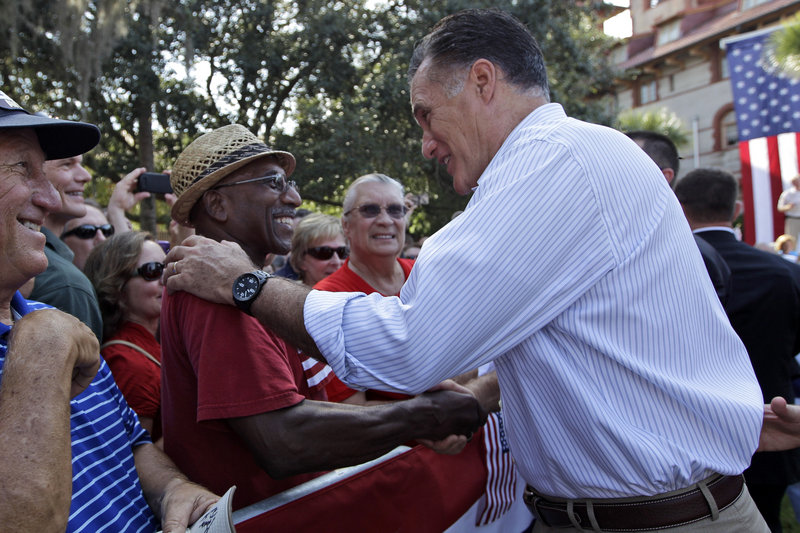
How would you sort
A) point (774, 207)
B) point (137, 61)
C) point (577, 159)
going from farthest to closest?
point (137, 61), point (774, 207), point (577, 159)

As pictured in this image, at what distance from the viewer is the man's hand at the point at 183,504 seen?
177 cm

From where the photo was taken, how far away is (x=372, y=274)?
4.05 metres

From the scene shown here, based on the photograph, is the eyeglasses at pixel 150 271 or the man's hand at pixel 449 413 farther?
the eyeglasses at pixel 150 271

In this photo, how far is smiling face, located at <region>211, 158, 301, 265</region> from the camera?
8.00 ft

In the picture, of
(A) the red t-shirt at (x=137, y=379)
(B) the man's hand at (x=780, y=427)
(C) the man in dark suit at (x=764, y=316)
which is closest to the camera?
(B) the man's hand at (x=780, y=427)

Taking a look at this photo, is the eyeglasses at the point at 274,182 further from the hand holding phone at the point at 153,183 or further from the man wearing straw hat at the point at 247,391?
the hand holding phone at the point at 153,183

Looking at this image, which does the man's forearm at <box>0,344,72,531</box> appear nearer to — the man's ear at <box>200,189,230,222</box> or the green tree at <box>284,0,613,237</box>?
the man's ear at <box>200,189,230,222</box>

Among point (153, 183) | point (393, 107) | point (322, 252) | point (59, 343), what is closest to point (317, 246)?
point (322, 252)

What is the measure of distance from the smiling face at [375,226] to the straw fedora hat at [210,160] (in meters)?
1.60

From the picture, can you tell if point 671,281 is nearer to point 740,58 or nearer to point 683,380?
point 683,380

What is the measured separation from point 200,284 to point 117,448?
58 cm

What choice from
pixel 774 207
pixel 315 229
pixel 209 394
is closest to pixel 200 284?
pixel 209 394

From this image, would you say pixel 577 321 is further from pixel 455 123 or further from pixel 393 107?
pixel 393 107

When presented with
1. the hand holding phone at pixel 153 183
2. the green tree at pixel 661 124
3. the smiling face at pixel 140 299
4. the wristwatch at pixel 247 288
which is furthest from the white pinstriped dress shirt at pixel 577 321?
the green tree at pixel 661 124
